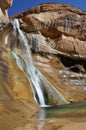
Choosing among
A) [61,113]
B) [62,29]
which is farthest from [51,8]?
[61,113]

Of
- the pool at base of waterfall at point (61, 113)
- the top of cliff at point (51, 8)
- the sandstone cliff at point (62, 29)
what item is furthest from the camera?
the top of cliff at point (51, 8)

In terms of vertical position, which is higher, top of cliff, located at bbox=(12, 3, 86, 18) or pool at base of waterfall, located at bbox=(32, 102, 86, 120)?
top of cliff, located at bbox=(12, 3, 86, 18)

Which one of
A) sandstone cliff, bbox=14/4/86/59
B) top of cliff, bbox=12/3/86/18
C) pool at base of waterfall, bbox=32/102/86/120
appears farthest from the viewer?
top of cliff, bbox=12/3/86/18

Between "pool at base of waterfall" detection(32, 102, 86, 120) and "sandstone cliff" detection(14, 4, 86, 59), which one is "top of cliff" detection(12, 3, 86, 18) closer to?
"sandstone cliff" detection(14, 4, 86, 59)

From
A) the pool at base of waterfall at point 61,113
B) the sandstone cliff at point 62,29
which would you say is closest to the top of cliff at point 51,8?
the sandstone cliff at point 62,29

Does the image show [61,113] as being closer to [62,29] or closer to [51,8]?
[62,29]

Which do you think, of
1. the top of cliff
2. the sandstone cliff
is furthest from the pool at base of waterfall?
the top of cliff

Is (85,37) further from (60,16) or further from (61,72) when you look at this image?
(61,72)

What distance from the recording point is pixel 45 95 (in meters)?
23.8

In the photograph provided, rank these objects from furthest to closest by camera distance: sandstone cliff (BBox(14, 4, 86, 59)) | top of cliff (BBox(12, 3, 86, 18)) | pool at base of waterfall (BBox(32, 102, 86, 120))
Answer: top of cliff (BBox(12, 3, 86, 18)), sandstone cliff (BBox(14, 4, 86, 59)), pool at base of waterfall (BBox(32, 102, 86, 120))

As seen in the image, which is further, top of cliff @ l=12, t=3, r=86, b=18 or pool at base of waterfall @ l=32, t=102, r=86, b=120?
top of cliff @ l=12, t=3, r=86, b=18

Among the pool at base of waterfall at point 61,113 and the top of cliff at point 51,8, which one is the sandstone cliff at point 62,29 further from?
the pool at base of waterfall at point 61,113

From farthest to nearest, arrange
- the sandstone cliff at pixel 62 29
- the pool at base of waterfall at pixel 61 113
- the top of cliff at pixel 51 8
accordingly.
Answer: the top of cliff at pixel 51 8
the sandstone cliff at pixel 62 29
the pool at base of waterfall at pixel 61 113

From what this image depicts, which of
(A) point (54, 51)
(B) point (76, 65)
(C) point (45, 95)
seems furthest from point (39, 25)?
(C) point (45, 95)
